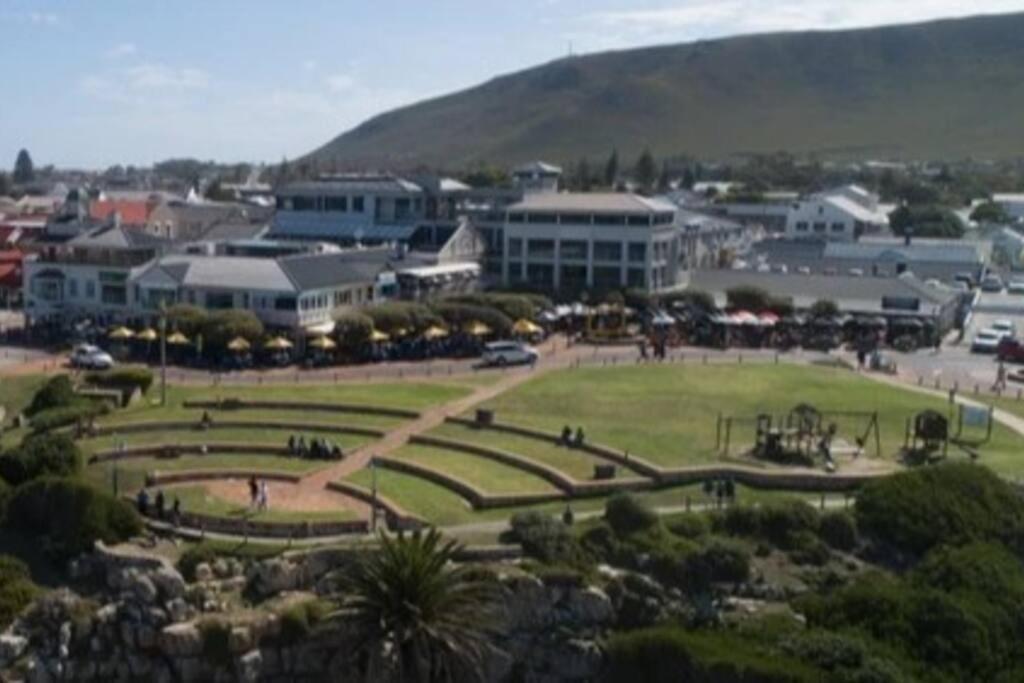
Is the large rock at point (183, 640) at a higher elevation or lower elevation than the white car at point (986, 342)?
lower

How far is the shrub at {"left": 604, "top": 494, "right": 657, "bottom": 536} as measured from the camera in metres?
42.4

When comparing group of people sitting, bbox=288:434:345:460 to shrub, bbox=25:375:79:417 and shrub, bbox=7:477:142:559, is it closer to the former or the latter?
shrub, bbox=7:477:142:559

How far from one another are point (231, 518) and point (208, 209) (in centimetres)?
7538

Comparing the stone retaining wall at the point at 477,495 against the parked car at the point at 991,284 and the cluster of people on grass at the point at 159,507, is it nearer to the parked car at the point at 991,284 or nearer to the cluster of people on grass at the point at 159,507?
the cluster of people on grass at the point at 159,507

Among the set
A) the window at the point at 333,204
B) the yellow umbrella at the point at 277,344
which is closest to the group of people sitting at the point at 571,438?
the yellow umbrella at the point at 277,344

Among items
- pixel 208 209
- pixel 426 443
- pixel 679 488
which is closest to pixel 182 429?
pixel 426 443

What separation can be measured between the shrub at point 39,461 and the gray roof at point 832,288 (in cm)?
4848

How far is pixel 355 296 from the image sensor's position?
77000mm

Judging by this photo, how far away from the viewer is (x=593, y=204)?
89125 millimetres

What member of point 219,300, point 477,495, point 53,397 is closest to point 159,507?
point 477,495

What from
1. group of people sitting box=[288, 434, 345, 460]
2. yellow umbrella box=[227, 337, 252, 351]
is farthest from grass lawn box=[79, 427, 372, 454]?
yellow umbrella box=[227, 337, 252, 351]

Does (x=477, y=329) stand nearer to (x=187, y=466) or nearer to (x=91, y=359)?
(x=91, y=359)

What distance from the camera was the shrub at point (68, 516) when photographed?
4225 cm

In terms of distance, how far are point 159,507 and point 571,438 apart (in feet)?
50.6
